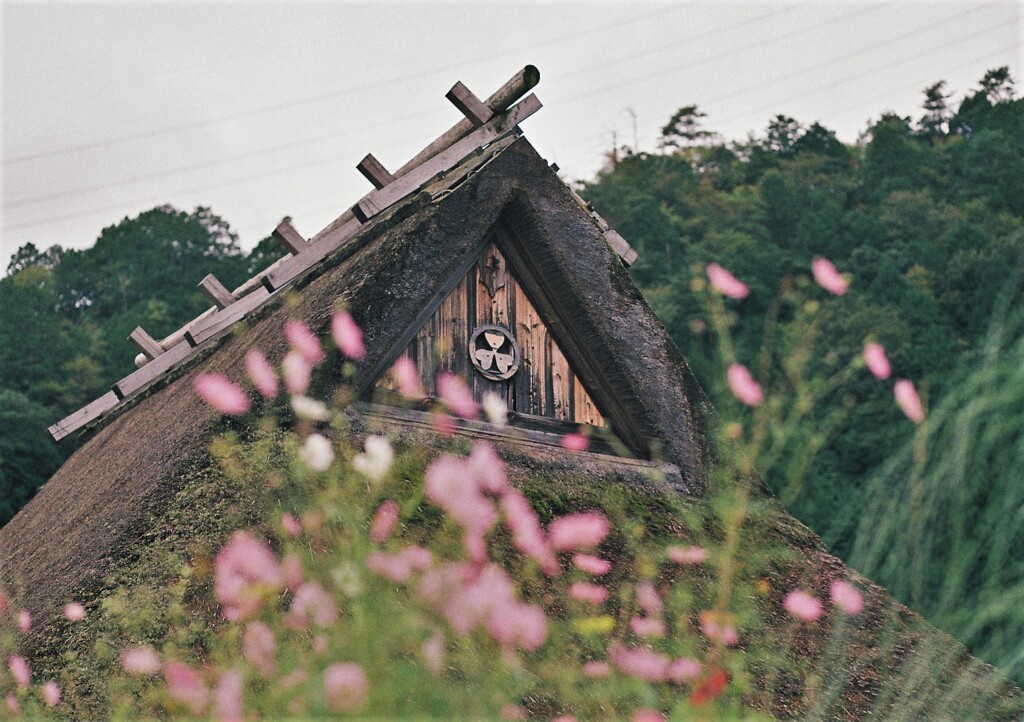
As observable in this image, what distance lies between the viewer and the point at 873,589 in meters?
4.57

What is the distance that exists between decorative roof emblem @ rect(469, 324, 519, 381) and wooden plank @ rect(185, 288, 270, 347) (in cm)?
153

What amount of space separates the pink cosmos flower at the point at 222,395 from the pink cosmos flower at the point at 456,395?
2.48 ft

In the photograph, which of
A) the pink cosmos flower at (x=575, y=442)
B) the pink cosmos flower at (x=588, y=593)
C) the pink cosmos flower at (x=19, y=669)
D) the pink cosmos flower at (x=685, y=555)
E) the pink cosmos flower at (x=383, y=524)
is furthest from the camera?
the pink cosmos flower at (x=575, y=442)

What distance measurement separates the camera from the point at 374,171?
17.1 ft

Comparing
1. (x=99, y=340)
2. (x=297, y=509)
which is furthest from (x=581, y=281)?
(x=99, y=340)

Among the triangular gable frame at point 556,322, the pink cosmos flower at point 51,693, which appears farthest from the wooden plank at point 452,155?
the pink cosmos flower at point 51,693

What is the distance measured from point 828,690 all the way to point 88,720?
7.27 feet

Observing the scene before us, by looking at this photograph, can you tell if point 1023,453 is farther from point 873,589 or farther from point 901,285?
point 901,285

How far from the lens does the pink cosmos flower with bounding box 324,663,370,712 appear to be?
1.97 meters

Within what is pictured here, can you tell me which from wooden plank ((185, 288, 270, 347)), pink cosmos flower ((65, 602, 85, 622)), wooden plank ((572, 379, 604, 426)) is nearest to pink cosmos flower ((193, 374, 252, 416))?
wooden plank ((185, 288, 270, 347))

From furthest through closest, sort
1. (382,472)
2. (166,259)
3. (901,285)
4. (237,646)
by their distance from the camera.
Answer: (166,259) → (901,285) → (382,472) → (237,646)

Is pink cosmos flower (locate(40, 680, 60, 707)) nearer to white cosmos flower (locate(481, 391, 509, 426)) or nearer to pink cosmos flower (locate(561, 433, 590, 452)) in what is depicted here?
white cosmos flower (locate(481, 391, 509, 426))

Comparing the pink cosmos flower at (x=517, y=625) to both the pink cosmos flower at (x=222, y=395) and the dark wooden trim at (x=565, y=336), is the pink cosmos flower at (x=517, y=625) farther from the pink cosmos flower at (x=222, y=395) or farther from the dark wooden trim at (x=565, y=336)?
the dark wooden trim at (x=565, y=336)

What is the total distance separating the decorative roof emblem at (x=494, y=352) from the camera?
4680mm
